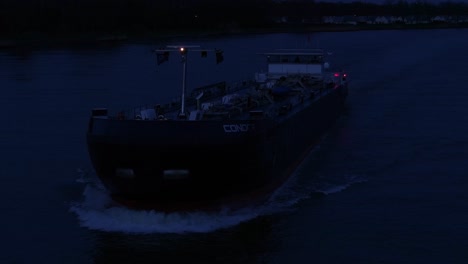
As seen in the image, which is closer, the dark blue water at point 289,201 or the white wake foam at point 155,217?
the dark blue water at point 289,201

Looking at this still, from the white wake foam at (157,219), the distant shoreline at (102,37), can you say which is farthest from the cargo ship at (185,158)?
the distant shoreline at (102,37)

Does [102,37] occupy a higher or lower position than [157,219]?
higher

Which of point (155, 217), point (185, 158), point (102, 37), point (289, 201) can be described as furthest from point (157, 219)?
point (102, 37)

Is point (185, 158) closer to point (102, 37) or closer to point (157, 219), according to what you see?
point (157, 219)

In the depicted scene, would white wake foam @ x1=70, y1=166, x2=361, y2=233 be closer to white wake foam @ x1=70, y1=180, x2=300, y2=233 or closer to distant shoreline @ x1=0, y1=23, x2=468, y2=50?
white wake foam @ x1=70, y1=180, x2=300, y2=233

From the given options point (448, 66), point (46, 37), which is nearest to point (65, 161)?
point (448, 66)

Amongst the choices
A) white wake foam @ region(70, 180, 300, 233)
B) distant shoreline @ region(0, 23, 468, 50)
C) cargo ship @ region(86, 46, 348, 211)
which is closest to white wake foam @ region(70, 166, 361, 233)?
white wake foam @ region(70, 180, 300, 233)

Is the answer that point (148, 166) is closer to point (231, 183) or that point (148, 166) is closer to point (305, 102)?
point (231, 183)

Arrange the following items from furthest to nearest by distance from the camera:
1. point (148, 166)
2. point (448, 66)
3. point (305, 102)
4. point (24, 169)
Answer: point (448, 66) < point (305, 102) < point (24, 169) < point (148, 166)

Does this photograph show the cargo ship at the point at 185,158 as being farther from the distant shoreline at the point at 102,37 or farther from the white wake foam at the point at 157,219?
the distant shoreline at the point at 102,37
